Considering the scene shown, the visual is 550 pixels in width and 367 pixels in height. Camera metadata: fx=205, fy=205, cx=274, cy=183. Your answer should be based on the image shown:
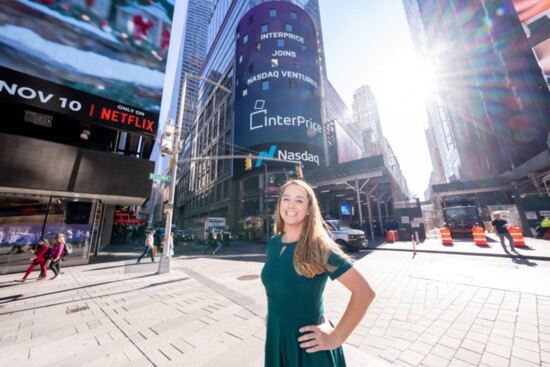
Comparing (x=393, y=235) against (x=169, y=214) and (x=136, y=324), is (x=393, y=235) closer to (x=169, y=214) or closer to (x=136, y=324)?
(x=169, y=214)

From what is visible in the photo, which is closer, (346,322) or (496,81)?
(346,322)

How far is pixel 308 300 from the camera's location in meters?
1.45

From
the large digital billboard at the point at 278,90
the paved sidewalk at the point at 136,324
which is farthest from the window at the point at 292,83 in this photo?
the paved sidewalk at the point at 136,324

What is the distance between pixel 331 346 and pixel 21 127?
18151 mm

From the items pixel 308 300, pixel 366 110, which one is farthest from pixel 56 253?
pixel 366 110

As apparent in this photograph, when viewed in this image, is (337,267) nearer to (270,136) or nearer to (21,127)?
(21,127)

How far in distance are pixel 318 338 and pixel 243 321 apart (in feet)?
11.2

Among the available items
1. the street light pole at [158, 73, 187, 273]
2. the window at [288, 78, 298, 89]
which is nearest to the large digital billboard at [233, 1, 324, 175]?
the window at [288, 78, 298, 89]

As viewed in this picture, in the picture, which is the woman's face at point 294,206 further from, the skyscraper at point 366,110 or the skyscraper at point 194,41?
the skyscraper at point 366,110

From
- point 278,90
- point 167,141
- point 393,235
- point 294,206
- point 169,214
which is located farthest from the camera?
point 278,90

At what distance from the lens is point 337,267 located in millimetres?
1420

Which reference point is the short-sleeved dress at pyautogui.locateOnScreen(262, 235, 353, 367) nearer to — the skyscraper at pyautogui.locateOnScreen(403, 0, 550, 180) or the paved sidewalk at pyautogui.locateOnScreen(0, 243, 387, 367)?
the paved sidewalk at pyautogui.locateOnScreen(0, 243, 387, 367)

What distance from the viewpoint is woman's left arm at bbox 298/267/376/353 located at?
4.32 ft

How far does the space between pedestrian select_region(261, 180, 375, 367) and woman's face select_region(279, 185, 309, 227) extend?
0.03 meters
